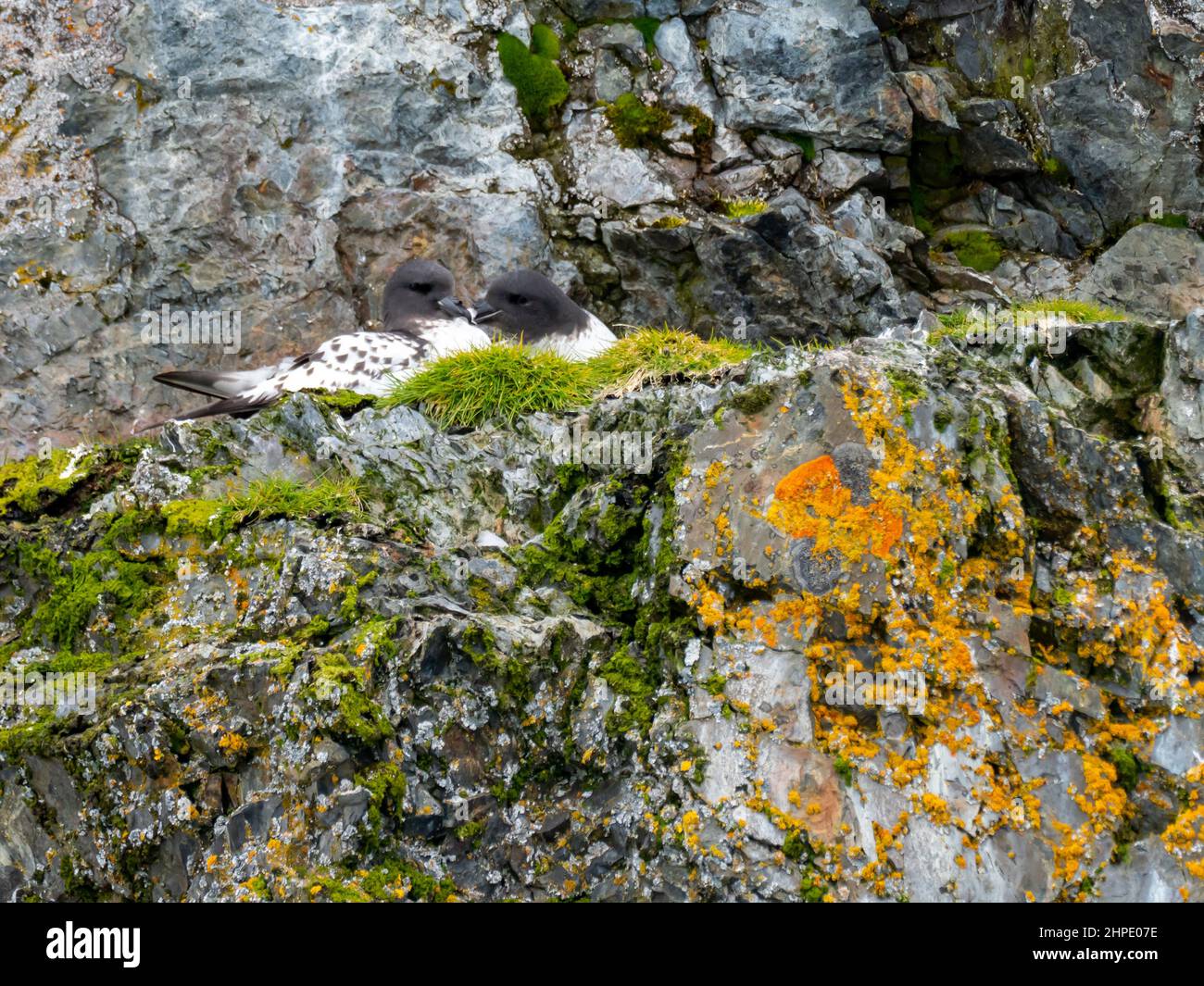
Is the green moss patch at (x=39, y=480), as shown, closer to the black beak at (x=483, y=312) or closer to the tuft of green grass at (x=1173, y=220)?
the black beak at (x=483, y=312)

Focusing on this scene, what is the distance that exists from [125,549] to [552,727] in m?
2.64

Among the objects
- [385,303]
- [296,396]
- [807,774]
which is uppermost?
[385,303]

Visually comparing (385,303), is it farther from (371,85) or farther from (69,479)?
(69,479)

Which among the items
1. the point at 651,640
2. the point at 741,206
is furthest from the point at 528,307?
the point at 651,640

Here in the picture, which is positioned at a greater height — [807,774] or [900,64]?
[900,64]

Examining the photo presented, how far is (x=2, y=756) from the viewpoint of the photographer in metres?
5.52

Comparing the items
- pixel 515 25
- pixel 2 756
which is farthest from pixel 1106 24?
pixel 2 756

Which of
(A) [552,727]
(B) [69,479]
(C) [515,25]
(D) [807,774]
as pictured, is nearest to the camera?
(D) [807,774]

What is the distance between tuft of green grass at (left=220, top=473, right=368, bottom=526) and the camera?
6219mm

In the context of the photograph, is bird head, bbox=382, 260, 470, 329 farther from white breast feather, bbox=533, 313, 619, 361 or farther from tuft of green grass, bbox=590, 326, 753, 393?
tuft of green grass, bbox=590, 326, 753, 393

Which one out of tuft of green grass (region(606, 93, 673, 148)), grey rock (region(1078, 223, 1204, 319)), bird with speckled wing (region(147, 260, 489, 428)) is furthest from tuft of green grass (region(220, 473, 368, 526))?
grey rock (region(1078, 223, 1204, 319))

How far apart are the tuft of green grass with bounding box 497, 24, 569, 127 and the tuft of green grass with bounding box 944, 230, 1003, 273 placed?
470 cm

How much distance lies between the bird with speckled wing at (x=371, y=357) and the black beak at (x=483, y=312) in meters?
0.11

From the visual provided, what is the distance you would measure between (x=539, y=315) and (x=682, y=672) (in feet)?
19.0
